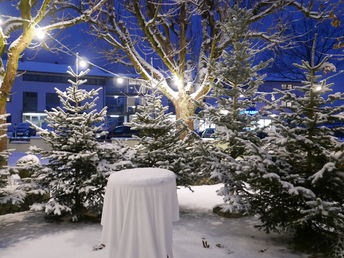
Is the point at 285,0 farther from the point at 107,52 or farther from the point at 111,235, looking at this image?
the point at 111,235

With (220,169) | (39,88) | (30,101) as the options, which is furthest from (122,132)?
(220,169)

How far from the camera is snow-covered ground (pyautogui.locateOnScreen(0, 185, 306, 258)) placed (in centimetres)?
456

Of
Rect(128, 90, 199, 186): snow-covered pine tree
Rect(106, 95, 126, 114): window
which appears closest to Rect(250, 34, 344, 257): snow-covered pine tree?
Rect(128, 90, 199, 186): snow-covered pine tree

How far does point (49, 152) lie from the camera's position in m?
6.05

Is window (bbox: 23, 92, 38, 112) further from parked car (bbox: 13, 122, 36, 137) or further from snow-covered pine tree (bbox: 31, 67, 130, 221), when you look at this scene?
snow-covered pine tree (bbox: 31, 67, 130, 221)

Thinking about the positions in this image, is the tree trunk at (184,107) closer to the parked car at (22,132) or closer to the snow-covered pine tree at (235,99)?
the snow-covered pine tree at (235,99)

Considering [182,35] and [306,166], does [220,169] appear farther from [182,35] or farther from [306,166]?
[182,35]

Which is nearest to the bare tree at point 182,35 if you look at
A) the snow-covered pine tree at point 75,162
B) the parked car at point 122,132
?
the snow-covered pine tree at point 75,162

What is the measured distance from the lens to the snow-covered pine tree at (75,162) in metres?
5.86

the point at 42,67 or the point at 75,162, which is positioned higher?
the point at 42,67

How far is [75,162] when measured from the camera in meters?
5.99

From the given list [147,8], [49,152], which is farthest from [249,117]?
[147,8]

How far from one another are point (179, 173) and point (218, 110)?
1.72 m

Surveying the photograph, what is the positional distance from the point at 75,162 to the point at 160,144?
2022 mm
